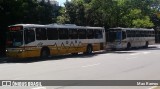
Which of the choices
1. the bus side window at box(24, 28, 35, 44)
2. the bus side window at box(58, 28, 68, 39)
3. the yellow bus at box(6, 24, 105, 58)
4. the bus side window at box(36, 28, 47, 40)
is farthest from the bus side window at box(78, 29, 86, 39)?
the bus side window at box(24, 28, 35, 44)

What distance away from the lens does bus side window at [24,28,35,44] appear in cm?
2430

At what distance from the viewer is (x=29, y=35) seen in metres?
24.6

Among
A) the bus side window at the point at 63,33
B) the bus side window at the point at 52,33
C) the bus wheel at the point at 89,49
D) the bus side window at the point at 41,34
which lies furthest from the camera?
the bus wheel at the point at 89,49

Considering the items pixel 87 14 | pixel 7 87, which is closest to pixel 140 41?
pixel 87 14

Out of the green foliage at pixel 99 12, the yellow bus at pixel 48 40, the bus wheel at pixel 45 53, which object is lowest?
the bus wheel at pixel 45 53

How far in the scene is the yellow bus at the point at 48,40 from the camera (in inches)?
954

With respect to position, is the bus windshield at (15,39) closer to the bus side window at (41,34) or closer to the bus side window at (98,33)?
the bus side window at (41,34)

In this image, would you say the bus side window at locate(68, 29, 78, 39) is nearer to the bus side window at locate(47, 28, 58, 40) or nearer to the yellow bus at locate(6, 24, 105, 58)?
the yellow bus at locate(6, 24, 105, 58)

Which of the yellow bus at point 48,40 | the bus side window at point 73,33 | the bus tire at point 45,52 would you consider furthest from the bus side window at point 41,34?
the bus side window at point 73,33

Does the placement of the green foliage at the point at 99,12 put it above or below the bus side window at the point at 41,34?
above

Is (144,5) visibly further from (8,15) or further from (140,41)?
(8,15)

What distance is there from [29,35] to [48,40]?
2227 mm

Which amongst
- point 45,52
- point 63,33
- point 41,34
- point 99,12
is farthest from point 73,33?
point 99,12

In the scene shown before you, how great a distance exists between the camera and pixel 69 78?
45.2ft
